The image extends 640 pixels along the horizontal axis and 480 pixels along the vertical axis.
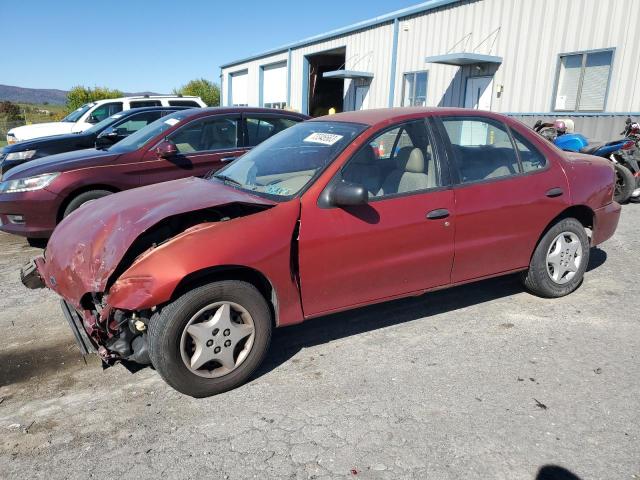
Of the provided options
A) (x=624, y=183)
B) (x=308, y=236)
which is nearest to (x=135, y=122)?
(x=308, y=236)

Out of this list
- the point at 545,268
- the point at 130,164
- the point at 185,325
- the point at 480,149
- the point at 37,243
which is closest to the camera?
the point at 185,325

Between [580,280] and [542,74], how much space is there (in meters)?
10.6

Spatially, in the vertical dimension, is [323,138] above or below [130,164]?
above

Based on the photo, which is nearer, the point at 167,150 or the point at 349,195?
the point at 349,195

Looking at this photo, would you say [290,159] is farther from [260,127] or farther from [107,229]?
[260,127]

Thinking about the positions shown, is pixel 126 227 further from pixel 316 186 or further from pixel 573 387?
pixel 573 387

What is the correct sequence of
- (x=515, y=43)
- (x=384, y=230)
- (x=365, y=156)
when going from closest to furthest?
(x=384, y=230) → (x=365, y=156) → (x=515, y=43)

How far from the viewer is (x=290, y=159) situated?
3.78 meters

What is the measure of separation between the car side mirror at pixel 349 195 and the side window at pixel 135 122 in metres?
7.28

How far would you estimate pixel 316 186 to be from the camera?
10.9 feet

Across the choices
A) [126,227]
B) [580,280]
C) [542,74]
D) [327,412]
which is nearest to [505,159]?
[580,280]

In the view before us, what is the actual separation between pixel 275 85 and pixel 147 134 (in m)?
24.6

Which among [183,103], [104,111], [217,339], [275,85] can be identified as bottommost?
[217,339]

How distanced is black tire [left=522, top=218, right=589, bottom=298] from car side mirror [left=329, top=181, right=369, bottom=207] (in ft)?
6.34
